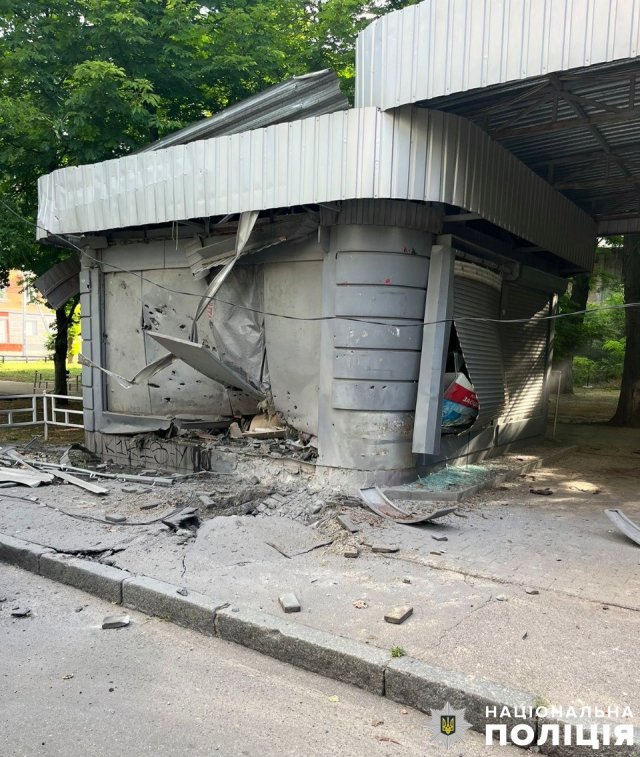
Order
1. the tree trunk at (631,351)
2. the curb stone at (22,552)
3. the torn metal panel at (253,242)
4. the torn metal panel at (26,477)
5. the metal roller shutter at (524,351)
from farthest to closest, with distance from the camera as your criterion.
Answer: the tree trunk at (631,351), the metal roller shutter at (524,351), the torn metal panel at (26,477), the torn metal panel at (253,242), the curb stone at (22,552)

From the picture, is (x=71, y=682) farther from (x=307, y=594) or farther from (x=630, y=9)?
(x=630, y=9)

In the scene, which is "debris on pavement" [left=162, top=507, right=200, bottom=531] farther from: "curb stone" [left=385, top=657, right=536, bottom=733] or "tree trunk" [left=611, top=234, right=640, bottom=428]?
"tree trunk" [left=611, top=234, right=640, bottom=428]

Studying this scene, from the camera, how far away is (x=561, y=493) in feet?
27.0

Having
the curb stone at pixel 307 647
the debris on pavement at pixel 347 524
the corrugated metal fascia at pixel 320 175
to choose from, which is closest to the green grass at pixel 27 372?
the corrugated metal fascia at pixel 320 175

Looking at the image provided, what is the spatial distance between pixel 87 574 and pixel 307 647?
229 centimetres

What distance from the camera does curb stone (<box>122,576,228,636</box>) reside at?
440 cm

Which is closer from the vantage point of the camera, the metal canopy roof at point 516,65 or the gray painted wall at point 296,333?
the metal canopy roof at point 516,65

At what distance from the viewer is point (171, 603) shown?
458cm

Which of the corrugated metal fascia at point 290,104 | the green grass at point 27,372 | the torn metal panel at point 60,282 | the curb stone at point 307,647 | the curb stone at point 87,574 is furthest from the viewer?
the green grass at point 27,372

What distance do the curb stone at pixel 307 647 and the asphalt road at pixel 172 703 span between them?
0.20 ft

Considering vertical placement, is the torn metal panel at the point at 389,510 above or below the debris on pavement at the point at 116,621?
above

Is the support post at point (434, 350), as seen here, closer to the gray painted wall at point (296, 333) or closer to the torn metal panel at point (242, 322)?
the gray painted wall at point (296, 333)

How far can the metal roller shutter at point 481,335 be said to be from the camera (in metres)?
8.29

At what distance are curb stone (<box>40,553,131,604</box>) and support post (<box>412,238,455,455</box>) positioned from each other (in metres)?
3.85
